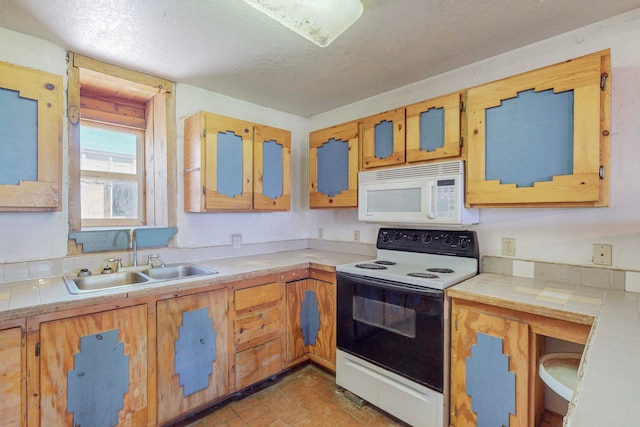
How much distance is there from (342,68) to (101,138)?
80.0 inches

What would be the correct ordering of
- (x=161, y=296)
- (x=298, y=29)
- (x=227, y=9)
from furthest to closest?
(x=161, y=296) < (x=227, y=9) < (x=298, y=29)

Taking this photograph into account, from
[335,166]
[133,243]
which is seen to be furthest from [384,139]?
[133,243]

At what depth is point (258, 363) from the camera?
6.98 ft

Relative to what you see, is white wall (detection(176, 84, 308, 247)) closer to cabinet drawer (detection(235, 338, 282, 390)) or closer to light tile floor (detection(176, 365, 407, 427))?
cabinet drawer (detection(235, 338, 282, 390))

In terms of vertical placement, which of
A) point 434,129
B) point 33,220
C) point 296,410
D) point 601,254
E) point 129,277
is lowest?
point 296,410

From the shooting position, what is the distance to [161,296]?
170cm

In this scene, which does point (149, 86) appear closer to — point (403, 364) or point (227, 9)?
point (227, 9)

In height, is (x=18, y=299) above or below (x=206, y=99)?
below

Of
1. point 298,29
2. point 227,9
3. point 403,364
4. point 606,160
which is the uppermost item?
point 227,9

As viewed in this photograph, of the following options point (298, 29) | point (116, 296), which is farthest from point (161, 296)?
point (298, 29)

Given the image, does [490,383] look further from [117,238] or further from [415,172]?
[117,238]

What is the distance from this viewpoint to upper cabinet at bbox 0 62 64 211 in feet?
5.24

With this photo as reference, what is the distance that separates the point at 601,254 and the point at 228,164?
7.90 feet

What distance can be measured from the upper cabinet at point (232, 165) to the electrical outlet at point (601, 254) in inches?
83.3
